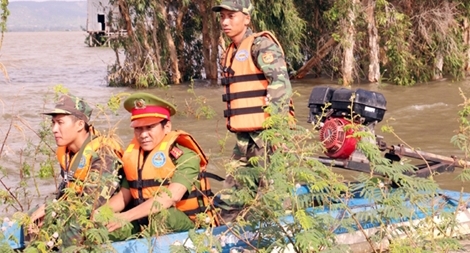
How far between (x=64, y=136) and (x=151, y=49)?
13176 mm

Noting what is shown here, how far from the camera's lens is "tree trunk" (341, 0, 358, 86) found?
54.7ft

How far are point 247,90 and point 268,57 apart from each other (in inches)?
11.7

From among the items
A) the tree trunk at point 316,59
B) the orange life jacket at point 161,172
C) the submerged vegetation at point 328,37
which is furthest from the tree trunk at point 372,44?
the orange life jacket at point 161,172

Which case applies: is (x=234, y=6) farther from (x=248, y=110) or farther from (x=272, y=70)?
(x=248, y=110)

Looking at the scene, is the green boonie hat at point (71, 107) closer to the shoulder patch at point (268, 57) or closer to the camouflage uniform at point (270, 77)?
the camouflage uniform at point (270, 77)

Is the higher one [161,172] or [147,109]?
[147,109]

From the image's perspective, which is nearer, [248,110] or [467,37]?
[248,110]

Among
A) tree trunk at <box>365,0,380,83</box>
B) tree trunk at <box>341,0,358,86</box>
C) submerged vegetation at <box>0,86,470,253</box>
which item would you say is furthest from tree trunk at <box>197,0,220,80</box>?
submerged vegetation at <box>0,86,470,253</box>

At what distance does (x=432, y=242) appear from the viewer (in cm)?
411

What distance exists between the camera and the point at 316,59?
18.6 metres

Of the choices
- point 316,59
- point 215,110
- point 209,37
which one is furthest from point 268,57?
point 316,59

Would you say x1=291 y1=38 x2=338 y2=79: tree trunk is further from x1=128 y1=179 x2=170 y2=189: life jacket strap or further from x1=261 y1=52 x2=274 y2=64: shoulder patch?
x1=128 y1=179 x2=170 y2=189: life jacket strap

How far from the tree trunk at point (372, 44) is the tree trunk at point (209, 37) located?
3.43 metres

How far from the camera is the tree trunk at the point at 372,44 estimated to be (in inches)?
664
